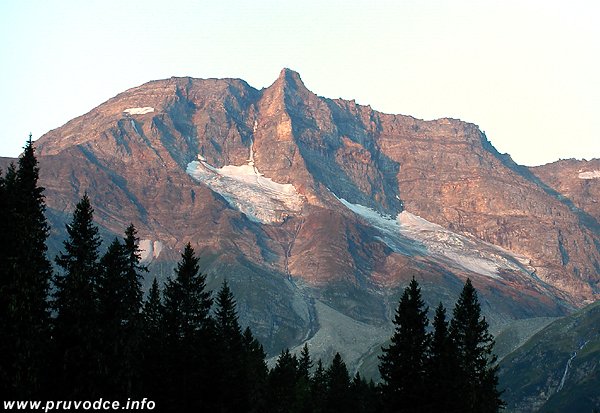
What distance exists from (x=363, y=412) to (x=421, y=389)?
35.1m

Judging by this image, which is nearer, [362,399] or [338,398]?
[338,398]

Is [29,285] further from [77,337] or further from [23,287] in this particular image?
[77,337]

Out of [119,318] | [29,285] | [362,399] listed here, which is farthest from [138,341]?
[362,399]

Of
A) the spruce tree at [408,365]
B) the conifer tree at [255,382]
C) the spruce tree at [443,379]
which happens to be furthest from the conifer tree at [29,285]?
the conifer tree at [255,382]

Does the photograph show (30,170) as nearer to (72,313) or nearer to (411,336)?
(72,313)

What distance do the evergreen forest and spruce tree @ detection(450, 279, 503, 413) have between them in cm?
11

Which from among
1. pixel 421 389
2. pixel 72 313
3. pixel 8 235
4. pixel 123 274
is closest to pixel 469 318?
pixel 421 389

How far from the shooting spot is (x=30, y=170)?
5266 centimetres

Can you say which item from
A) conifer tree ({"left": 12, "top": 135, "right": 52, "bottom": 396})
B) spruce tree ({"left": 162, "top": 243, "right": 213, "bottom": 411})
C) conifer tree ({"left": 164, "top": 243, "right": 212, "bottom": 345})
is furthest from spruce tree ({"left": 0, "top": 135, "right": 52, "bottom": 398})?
conifer tree ({"left": 164, "top": 243, "right": 212, "bottom": 345})

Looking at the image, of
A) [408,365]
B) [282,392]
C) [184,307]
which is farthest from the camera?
[282,392]

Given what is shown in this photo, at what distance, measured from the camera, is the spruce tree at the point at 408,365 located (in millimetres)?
68812

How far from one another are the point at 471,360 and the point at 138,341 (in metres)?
27.4

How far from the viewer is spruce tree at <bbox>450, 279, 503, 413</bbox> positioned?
233 feet

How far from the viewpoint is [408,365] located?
69.4 meters
